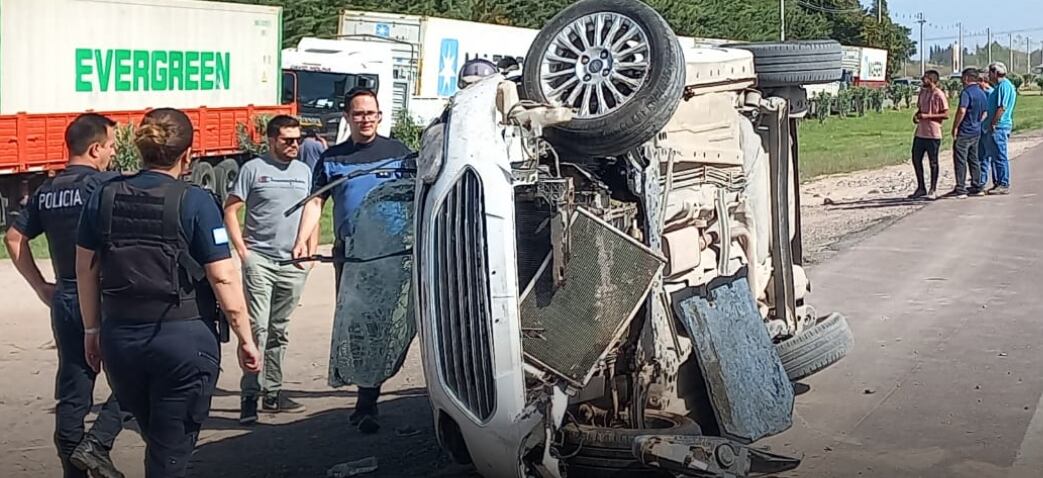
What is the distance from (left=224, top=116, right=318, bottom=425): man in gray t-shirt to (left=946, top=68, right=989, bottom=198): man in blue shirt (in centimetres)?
1162

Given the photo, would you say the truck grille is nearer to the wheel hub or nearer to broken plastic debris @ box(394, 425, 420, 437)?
the wheel hub

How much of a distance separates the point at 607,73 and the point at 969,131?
41.8 feet

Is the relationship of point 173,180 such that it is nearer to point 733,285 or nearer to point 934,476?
point 733,285

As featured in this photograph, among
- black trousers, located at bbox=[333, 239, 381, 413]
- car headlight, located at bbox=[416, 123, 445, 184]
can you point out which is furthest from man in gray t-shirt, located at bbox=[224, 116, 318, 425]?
car headlight, located at bbox=[416, 123, 445, 184]

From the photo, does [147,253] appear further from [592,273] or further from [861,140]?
[861,140]

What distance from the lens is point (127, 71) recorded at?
21891 millimetres

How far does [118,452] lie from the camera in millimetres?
6887

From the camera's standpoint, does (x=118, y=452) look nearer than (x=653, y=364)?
No

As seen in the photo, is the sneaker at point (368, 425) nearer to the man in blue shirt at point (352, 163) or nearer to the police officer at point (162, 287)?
the man in blue shirt at point (352, 163)

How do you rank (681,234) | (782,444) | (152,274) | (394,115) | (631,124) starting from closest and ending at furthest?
(152,274)
(631,124)
(681,234)
(782,444)
(394,115)

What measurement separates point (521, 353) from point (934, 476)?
2.13 m

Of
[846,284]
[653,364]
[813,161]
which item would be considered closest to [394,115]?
[813,161]

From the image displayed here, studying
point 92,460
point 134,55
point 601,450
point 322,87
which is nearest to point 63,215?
point 92,460

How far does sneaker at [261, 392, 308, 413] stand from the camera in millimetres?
7758
